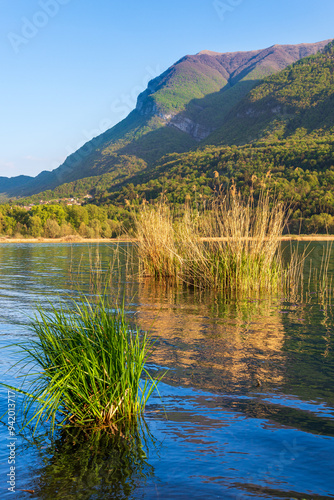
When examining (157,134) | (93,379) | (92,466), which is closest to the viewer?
(92,466)

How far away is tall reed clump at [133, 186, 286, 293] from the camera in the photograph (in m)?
10.7

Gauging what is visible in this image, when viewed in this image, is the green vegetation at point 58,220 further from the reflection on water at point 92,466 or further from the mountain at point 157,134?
the reflection on water at point 92,466

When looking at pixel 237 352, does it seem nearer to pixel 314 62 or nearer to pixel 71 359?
pixel 71 359

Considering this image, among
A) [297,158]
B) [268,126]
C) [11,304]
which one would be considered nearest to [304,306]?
[11,304]

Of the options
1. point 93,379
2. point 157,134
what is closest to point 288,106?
point 157,134

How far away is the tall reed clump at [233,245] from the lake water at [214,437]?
12.2 feet

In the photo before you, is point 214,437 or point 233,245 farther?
point 233,245

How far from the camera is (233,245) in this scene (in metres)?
10.7

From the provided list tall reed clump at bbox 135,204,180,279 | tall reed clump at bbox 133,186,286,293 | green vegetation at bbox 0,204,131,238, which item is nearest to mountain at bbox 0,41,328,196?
green vegetation at bbox 0,204,131,238

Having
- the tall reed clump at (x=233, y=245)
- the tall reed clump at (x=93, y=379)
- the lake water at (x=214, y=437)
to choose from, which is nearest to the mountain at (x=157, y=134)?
the tall reed clump at (x=233, y=245)

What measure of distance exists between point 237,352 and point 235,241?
4.83 meters

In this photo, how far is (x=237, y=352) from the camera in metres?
6.16

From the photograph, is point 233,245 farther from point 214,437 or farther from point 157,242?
point 214,437

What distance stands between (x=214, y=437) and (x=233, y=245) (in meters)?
7.51
